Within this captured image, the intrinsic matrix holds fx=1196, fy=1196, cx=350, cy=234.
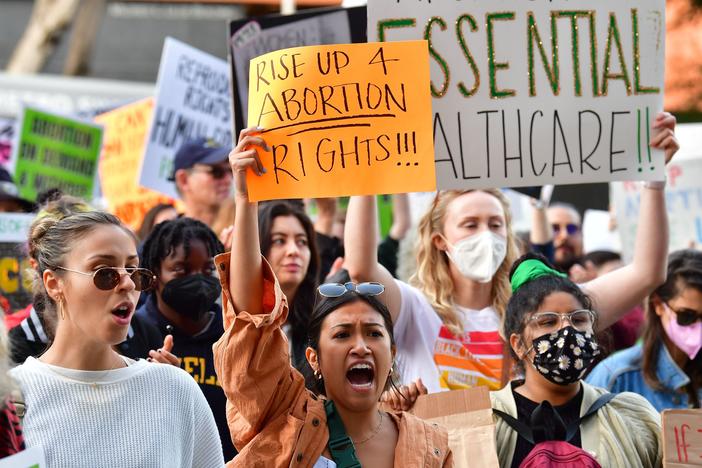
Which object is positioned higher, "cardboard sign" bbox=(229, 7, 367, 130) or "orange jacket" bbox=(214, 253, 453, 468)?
"cardboard sign" bbox=(229, 7, 367, 130)

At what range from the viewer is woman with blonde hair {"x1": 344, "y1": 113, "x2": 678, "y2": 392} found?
164 inches

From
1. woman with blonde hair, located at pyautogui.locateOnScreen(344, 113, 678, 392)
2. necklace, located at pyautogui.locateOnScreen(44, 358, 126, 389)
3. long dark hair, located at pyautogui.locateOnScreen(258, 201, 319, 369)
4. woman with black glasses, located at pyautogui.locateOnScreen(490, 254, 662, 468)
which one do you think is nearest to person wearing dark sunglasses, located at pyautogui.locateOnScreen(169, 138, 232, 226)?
long dark hair, located at pyautogui.locateOnScreen(258, 201, 319, 369)

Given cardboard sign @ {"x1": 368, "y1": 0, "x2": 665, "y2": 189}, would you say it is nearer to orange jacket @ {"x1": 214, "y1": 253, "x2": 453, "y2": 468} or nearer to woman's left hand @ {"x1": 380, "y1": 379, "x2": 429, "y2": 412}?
woman's left hand @ {"x1": 380, "y1": 379, "x2": 429, "y2": 412}

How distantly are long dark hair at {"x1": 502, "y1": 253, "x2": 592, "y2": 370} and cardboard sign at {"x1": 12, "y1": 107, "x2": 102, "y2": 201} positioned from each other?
404 centimetres

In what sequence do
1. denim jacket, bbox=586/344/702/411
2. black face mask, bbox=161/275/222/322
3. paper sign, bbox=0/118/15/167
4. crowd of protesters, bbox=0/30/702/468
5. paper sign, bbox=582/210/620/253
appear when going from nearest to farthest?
crowd of protesters, bbox=0/30/702/468 → black face mask, bbox=161/275/222/322 → denim jacket, bbox=586/344/702/411 → paper sign, bbox=582/210/620/253 → paper sign, bbox=0/118/15/167

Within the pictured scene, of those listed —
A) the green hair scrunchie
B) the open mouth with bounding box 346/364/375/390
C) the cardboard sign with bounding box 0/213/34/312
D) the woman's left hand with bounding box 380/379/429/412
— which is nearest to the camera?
the open mouth with bounding box 346/364/375/390

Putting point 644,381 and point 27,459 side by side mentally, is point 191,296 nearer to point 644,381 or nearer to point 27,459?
point 27,459

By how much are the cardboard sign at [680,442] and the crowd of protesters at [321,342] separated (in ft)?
0.54

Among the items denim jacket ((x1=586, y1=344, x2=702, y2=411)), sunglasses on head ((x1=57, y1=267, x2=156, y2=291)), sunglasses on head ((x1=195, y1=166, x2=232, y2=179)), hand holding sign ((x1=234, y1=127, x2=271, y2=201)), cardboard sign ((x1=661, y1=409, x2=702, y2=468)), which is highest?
hand holding sign ((x1=234, y1=127, x2=271, y2=201))

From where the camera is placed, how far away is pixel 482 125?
4.09 metres

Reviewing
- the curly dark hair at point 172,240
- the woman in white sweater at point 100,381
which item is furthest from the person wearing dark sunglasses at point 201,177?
the woman in white sweater at point 100,381

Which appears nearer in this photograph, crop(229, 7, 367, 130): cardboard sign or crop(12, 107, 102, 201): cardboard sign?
crop(229, 7, 367, 130): cardboard sign

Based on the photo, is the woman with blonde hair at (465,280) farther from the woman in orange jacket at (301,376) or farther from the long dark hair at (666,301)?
the woman in orange jacket at (301,376)

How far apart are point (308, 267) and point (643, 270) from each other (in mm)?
1408
